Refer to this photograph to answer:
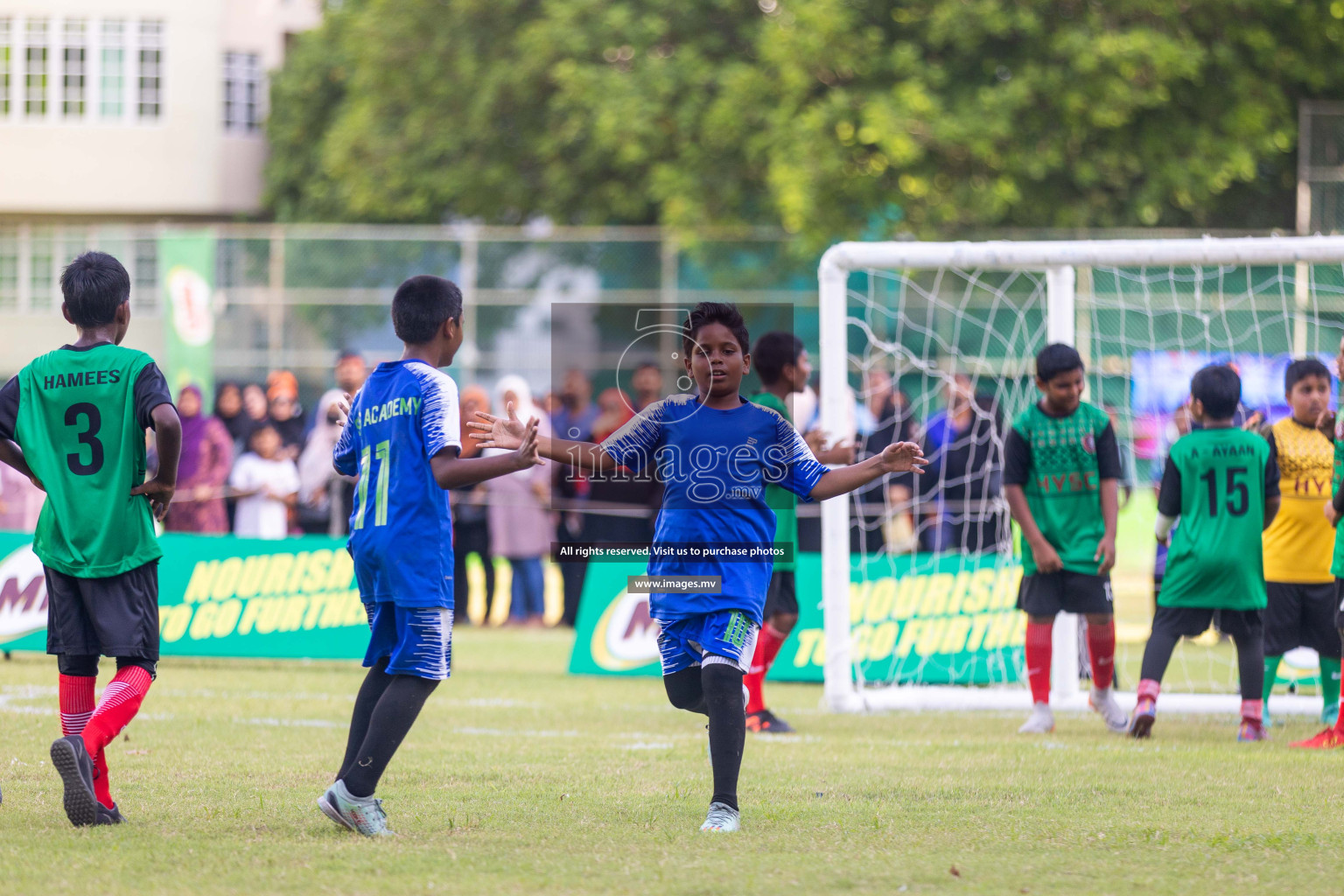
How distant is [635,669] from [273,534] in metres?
4.69

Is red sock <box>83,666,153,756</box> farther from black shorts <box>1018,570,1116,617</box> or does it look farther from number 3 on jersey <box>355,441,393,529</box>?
black shorts <box>1018,570,1116,617</box>

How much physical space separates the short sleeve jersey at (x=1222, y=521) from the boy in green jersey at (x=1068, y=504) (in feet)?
1.18

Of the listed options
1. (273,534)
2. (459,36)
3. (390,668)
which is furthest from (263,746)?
(459,36)

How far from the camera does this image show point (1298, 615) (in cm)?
864

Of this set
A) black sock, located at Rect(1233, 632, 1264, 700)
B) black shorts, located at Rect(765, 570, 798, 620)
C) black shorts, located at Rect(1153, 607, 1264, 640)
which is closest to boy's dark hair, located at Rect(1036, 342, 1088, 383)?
black shorts, located at Rect(1153, 607, 1264, 640)

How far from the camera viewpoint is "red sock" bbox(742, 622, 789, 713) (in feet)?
27.5

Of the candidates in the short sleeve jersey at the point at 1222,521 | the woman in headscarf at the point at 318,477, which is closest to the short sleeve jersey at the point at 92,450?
the short sleeve jersey at the point at 1222,521

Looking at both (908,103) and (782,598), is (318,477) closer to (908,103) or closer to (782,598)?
(782,598)

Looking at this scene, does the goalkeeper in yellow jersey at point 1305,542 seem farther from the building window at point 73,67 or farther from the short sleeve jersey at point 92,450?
the building window at point 73,67

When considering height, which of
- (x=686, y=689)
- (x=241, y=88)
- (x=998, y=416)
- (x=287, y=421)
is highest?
(x=241, y=88)

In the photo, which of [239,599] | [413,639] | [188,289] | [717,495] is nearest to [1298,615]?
[717,495]

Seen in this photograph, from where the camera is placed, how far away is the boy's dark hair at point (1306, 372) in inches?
338

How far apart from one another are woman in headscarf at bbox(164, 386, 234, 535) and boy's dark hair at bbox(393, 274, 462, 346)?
965 centimetres

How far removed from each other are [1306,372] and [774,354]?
2961 mm
